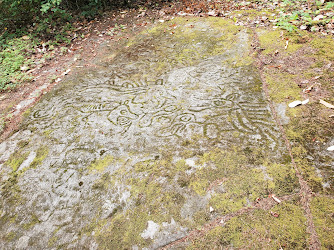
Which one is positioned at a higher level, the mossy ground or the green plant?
the green plant

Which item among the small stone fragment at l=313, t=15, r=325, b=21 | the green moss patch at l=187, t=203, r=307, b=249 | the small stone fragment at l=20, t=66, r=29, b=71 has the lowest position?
the green moss patch at l=187, t=203, r=307, b=249

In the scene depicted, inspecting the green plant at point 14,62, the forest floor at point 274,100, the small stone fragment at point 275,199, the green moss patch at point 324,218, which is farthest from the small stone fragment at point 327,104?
the green plant at point 14,62

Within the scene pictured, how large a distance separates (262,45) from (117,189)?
260 centimetres

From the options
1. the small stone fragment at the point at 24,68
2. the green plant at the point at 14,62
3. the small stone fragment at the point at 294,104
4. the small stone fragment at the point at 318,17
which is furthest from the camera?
the small stone fragment at the point at 24,68

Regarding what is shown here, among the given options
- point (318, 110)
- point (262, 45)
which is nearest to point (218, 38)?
point (262, 45)

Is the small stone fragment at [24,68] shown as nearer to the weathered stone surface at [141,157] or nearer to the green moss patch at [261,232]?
the weathered stone surface at [141,157]

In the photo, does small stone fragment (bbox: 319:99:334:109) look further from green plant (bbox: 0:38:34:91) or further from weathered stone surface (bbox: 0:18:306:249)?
green plant (bbox: 0:38:34:91)

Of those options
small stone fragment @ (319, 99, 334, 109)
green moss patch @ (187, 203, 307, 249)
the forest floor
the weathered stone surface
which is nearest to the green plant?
the forest floor

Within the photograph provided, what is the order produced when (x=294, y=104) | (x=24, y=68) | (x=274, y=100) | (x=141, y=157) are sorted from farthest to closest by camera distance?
(x=24, y=68) → (x=274, y=100) → (x=294, y=104) → (x=141, y=157)

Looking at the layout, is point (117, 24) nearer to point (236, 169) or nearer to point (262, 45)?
point (262, 45)

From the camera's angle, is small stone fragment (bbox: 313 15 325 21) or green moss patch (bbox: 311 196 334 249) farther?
small stone fragment (bbox: 313 15 325 21)

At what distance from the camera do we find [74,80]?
281 cm

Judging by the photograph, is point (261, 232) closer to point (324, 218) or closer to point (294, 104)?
point (324, 218)

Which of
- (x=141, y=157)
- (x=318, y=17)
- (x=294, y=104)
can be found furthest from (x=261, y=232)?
(x=318, y=17)
